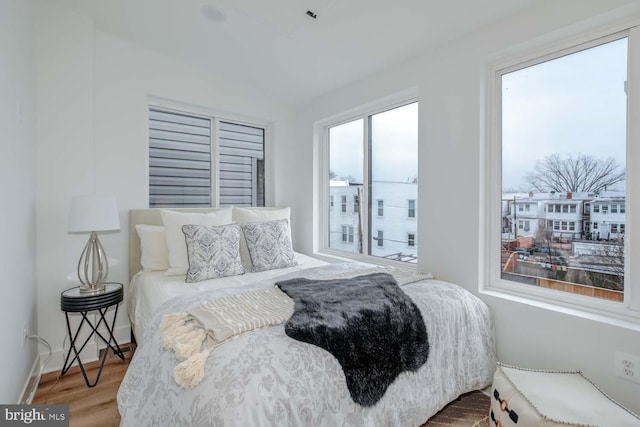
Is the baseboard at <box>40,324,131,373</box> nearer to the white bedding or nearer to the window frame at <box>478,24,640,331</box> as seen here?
the white bedding

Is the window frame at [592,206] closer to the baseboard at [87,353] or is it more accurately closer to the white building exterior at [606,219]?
the white building exterior at [606,219]

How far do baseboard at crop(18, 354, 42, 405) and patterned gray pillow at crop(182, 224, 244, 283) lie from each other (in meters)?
1.09

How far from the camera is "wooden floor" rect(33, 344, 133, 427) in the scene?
5.64 ft

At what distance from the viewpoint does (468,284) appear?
2207 mm

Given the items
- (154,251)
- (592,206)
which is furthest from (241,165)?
(592,206)

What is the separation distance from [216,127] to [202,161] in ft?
1.32

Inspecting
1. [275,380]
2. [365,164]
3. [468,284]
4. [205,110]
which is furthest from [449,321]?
[205,110]

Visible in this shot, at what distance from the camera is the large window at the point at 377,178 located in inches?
109

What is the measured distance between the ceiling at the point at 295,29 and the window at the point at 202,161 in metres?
0.62

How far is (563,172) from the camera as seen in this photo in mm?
1882

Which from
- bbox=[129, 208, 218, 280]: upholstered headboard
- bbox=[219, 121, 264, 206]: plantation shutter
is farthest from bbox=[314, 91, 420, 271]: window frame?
bbox=[129, 208, 218, 280]: upholstered headboard

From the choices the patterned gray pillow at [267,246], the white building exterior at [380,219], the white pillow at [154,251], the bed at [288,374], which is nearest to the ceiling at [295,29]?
the white building exterior at [380,219]

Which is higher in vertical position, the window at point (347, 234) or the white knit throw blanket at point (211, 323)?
the window at point (347, 234)

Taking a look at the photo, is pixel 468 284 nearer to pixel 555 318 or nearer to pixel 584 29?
pixel 555 318
